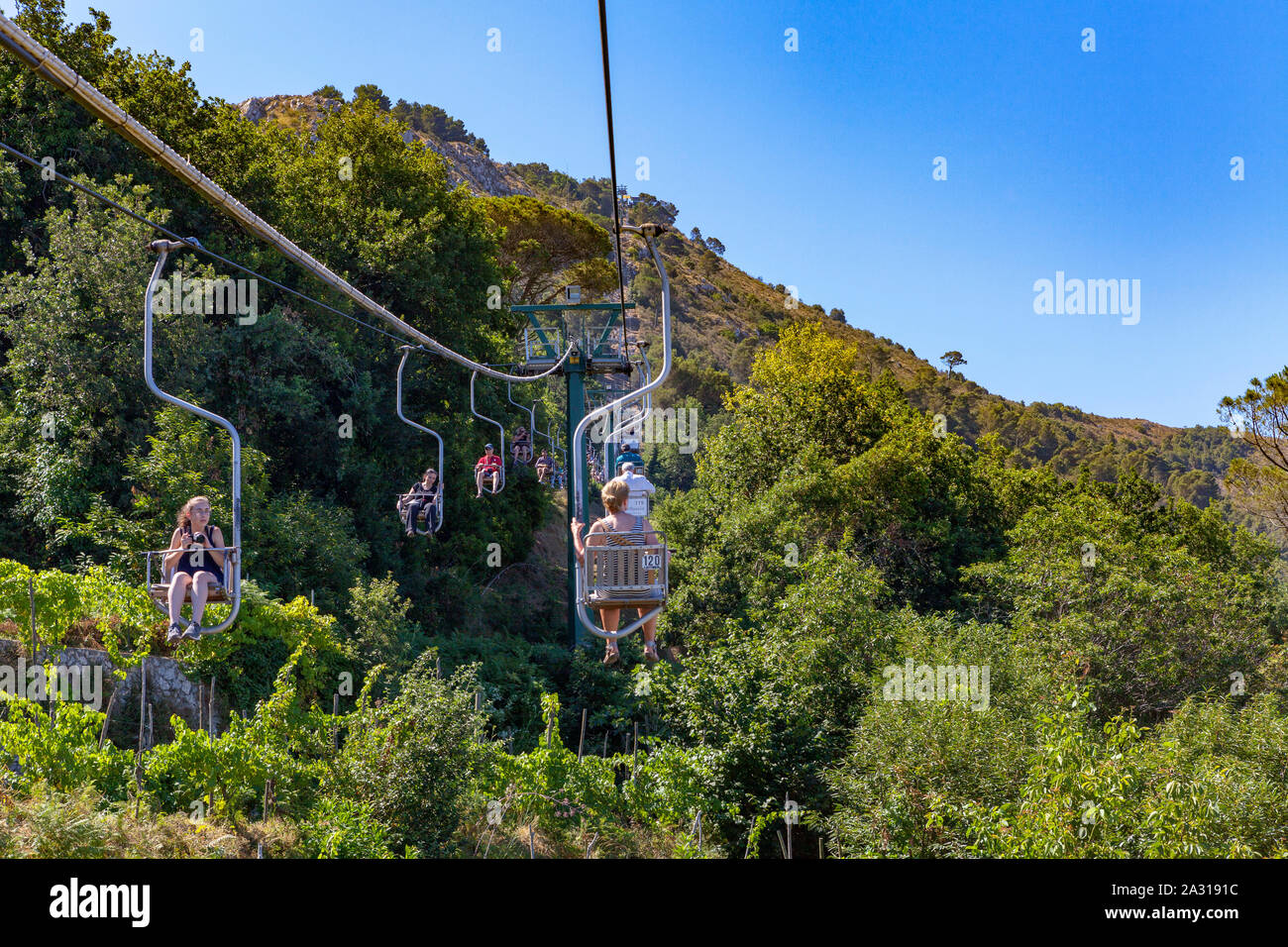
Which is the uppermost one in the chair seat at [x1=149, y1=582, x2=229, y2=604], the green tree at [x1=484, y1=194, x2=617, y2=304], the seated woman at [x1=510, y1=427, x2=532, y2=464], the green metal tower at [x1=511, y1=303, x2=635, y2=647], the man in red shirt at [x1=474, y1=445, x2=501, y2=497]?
the green tree at [x1=484, y1=194, x2=617, y2=304]

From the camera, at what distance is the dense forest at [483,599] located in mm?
11703

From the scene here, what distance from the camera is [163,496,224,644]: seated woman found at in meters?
8.87

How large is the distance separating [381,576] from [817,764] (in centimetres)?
1304

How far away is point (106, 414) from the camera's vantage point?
66.1ft

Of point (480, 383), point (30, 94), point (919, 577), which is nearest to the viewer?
point (30, 94)

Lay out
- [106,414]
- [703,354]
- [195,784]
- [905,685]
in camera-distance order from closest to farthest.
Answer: [195,784] < [905,685] < [106,414] < [703,354]

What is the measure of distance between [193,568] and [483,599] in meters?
21.2

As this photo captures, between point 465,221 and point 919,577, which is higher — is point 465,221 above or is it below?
above

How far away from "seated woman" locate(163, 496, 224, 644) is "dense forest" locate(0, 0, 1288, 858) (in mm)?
2186

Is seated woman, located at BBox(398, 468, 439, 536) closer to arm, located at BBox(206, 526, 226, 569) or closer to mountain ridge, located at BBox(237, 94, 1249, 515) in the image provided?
arm, located at BBox(206, 526, 226, 569)

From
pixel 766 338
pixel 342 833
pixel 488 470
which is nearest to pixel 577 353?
pixel 488 470

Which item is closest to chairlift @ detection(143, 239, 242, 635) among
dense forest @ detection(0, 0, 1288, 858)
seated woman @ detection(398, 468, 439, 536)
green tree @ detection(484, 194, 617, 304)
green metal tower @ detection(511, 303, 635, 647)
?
dense forest @ detection(0, 0, 1288, 858)
